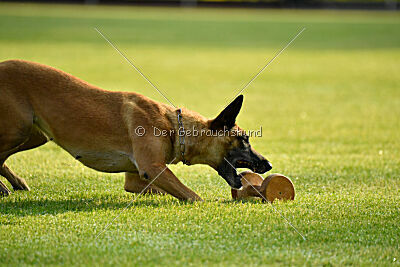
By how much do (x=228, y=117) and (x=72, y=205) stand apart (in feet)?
5.77

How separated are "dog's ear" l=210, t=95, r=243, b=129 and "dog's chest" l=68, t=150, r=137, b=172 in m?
0.91

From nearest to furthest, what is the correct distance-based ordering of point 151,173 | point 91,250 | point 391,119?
point 91,250 → point 151,173 → point 391,119

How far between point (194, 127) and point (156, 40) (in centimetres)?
2624

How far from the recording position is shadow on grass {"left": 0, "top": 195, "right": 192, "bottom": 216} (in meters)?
6.12

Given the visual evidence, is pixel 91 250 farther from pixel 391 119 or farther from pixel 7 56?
pixel 7 56

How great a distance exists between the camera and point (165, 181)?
6.36 metres

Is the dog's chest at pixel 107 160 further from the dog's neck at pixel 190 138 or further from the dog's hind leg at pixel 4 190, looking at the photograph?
the dog's hind leg at pixel 4 190

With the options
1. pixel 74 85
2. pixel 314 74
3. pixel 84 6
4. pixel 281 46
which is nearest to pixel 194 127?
pixel 74 85

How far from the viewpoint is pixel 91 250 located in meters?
5.00

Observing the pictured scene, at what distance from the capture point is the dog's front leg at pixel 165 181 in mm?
6332

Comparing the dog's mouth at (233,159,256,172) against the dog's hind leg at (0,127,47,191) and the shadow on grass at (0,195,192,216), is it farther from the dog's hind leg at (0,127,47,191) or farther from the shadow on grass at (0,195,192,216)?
the dog's hind leg at (0,127,47,191)

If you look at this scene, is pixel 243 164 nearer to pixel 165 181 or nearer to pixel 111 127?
pixel 165 181

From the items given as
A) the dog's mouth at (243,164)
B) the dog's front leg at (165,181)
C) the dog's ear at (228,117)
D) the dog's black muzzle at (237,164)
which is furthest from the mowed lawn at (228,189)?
the dog's ear at (228,117)

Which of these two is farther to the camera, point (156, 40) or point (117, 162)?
point (156, 40)
